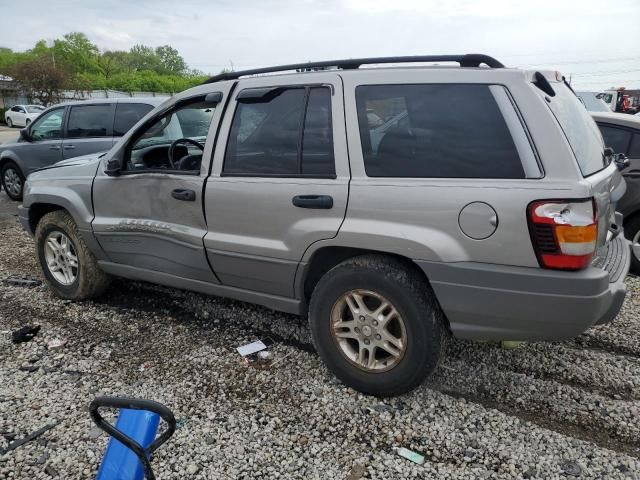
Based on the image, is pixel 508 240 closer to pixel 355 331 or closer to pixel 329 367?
pixel 355 331

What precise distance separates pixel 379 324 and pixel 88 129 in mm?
6972

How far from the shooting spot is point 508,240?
2.41m

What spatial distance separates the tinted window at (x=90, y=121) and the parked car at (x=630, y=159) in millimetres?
6863

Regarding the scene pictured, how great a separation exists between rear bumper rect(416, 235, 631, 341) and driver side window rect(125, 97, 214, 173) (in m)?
1.88

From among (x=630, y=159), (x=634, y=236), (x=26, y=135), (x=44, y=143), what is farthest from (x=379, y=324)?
(x=26, y=135)

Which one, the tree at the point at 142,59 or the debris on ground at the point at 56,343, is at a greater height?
the tree at the point at 142,59

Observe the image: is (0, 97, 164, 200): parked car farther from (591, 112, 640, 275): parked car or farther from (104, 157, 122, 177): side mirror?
(591, 112, 640, 275): parked car

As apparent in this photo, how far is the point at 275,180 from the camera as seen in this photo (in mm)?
3061

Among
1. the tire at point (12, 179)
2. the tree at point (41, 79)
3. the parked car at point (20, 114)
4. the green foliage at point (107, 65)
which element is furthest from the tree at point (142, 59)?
the tire at point (12, 179)

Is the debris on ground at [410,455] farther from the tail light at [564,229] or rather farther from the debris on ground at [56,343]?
the debris on ground at [56,343]

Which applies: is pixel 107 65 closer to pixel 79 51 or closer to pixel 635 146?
pixel 79 51

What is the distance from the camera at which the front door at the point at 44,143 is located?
327 inches

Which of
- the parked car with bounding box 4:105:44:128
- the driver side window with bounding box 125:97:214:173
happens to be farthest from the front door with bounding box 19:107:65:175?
the parked car with bounding box 4:105:44:128

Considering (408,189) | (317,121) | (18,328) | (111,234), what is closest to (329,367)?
(408,189)
